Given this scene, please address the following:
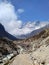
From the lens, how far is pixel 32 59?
78.6ft

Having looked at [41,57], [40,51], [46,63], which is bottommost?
[46,63]

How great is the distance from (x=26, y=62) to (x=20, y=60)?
4.28 ft

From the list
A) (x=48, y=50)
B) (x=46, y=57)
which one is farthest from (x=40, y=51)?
(x=46, y=57)

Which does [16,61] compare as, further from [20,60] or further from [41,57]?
[41,57]

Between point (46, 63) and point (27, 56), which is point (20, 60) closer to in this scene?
point (27, 56)

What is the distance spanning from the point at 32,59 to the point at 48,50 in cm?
258

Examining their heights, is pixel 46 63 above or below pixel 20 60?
below

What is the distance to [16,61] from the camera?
2448cm

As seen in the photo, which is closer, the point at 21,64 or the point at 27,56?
the point at 21,64

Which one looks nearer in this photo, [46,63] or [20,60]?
[46,63]

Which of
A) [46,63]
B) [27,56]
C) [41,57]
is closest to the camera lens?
[46,63]

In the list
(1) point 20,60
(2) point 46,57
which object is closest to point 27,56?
(1) point 20,60

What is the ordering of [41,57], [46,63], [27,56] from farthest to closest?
[27,56] → [41,57] → [46,63]

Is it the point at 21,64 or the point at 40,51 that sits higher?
the point at 40,51
